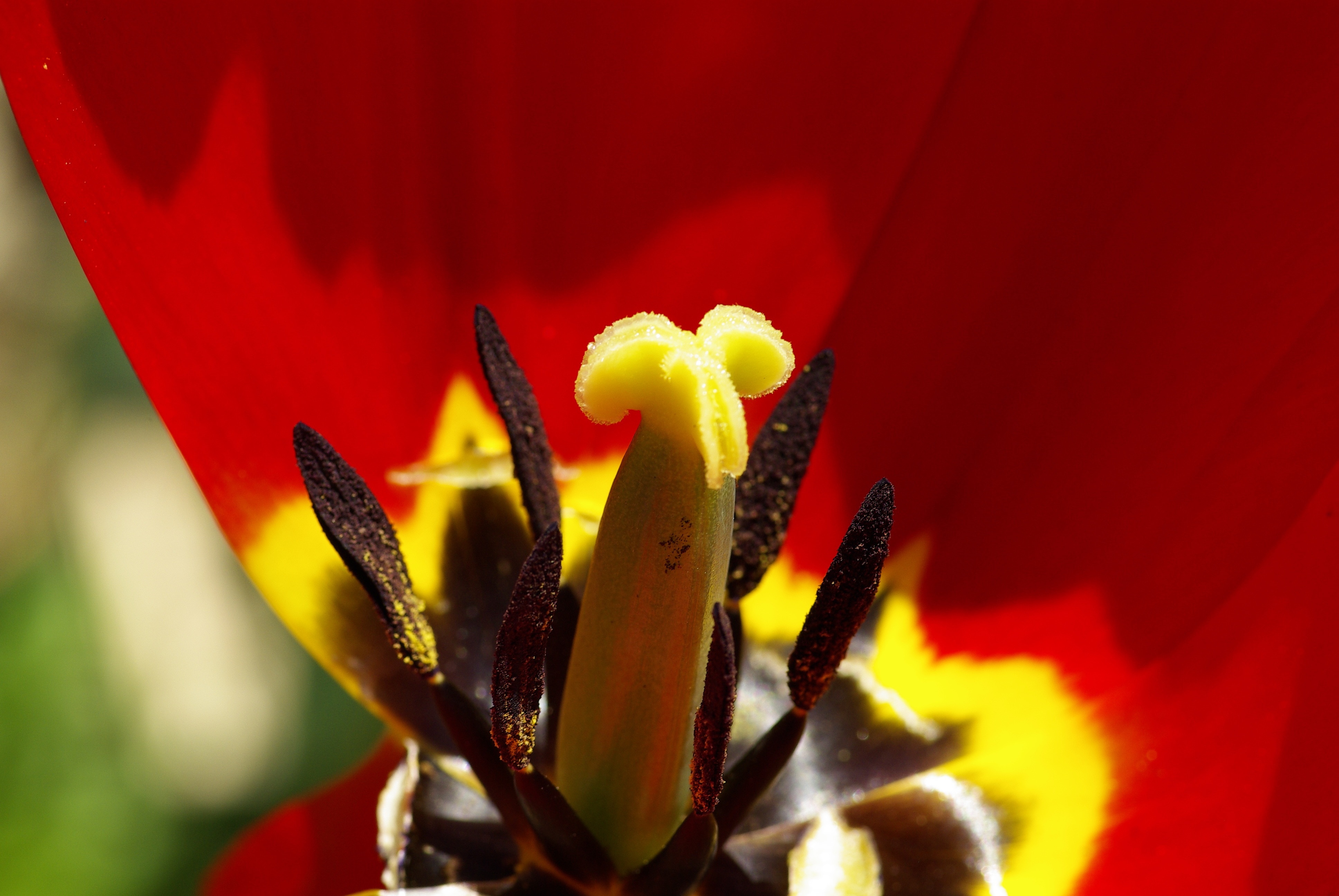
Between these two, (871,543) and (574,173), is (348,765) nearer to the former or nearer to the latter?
(574,173)

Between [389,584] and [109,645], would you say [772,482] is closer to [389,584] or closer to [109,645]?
[389,584]

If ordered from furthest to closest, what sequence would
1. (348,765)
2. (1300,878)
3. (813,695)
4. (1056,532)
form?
1. (348,765)
2. (1056,532)
3. (813,695)
4. (1300,878)

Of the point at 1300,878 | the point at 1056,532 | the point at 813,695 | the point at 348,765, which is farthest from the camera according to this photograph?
the point at 348,765

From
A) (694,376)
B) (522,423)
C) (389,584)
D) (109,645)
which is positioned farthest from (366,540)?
(109,645)

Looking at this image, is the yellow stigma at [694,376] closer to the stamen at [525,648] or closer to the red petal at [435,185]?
the stamen at [525,648]

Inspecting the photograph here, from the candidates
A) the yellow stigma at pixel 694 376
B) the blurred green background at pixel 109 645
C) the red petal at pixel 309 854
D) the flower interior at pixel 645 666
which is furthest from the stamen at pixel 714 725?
the blurred green background at pixel 109 645

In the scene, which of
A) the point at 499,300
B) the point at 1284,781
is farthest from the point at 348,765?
the point at 1284,781

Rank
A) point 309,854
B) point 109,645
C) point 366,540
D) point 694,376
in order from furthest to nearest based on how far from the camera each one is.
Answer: point 109,645, point 309,854, point 366,540, point 694,376
